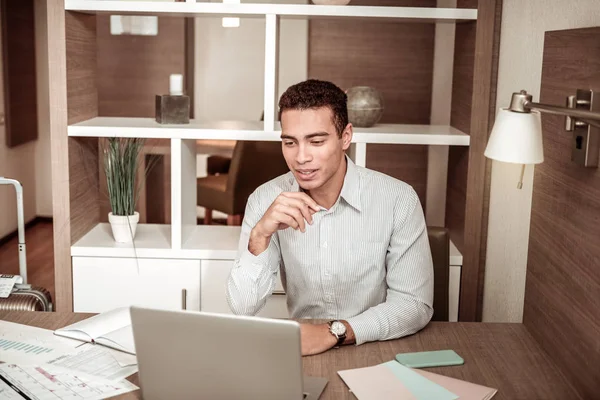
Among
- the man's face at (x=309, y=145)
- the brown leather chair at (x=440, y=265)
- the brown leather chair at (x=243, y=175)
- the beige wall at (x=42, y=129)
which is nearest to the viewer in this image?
the man's face at (x=309, y=145)

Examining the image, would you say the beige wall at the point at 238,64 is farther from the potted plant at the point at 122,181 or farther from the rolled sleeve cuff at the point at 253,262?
the rolled sleeve cuff at the point at 253,262

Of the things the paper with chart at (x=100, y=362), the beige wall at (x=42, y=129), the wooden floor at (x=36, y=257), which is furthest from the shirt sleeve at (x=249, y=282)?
the beige wall at (x=42, y=129)

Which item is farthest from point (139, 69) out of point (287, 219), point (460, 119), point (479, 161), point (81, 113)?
point (287, 219)

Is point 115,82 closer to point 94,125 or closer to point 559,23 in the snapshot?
point 94,125

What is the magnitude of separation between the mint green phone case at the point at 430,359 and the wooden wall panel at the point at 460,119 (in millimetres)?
1094

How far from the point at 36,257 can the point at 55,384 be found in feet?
12.7

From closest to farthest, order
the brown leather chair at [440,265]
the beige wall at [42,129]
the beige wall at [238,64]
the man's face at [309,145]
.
→ the man's face at [309,145]
the brown leather chair at [440,265]
the beige wall at [238,64]
the beige wall at [42,129]

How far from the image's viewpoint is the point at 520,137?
1621 mm

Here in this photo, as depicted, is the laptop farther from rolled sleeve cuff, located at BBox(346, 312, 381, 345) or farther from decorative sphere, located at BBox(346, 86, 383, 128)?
decorative sphere, located at BBox(346, 86, 383, 128)

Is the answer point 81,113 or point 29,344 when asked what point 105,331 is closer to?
point 29,344

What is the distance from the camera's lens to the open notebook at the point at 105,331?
5.77ft

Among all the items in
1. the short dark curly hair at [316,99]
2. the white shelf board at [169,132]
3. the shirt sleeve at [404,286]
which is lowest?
the shirt sleeve at [404,286]

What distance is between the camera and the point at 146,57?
5.39 m

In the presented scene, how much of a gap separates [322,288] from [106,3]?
1300 millimetres
